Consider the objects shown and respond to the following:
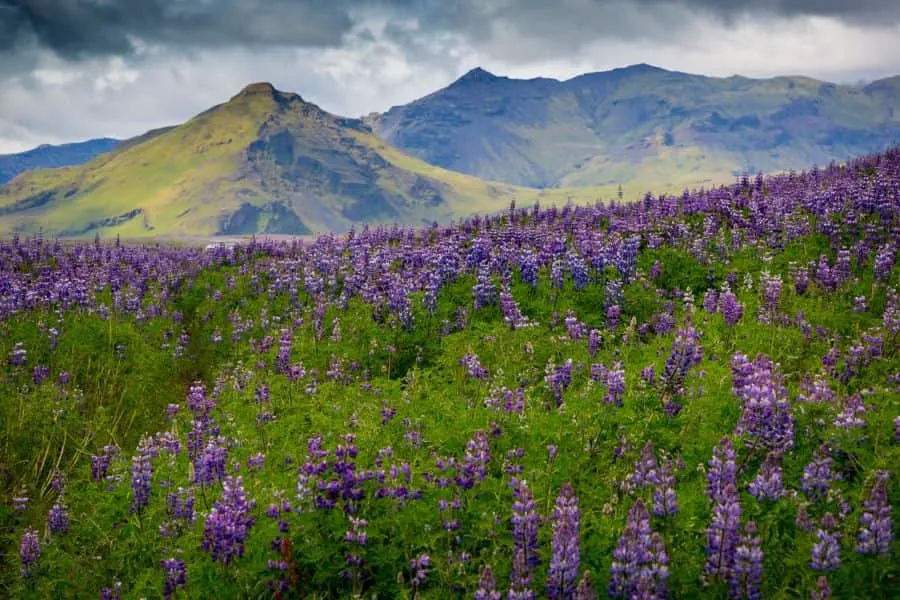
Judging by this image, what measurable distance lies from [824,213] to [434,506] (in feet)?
40.0

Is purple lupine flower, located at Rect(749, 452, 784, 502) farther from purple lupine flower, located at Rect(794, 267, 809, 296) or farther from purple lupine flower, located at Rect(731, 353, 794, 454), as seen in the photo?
purple lupine flower, located at Rect(794, 267, 809, 296)

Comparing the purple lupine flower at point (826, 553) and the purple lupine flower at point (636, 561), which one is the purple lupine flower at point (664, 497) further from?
the purple lupine flower at point (826, 553)

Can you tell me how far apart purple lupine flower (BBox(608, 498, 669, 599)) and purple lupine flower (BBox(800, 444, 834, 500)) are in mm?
1491

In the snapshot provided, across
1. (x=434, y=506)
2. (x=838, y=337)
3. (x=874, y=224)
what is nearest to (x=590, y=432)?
(x=434, y=506)

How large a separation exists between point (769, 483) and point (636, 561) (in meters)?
1.28

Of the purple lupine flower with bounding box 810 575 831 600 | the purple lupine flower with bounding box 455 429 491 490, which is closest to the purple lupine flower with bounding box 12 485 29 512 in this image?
the purple lupine flower with bounding box 455 429 491 490

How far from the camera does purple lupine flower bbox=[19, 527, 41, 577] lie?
5660mm

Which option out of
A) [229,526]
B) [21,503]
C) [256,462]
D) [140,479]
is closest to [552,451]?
[229,526]

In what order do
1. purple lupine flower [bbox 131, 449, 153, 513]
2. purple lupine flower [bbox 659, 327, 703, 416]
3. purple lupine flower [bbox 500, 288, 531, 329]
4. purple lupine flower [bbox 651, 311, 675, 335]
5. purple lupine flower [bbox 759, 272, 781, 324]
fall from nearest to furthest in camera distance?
purple lupine flower [bbox 131, 449, 153, 513]
purple lupine flower [bbox 659, 327, 703, 416]
purple lupine flower [bbox 759, 272, 781, 324]
purple lupine flower [bbox 651, 311, 675, 335]
purple lupine flower [bbox 500, 288, 531, 329]

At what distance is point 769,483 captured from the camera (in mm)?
4539

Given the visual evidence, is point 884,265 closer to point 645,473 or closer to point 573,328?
point 573,328

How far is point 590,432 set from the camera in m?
6.14

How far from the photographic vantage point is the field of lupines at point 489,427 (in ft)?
14.6

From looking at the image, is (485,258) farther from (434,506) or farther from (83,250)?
(83,250)
